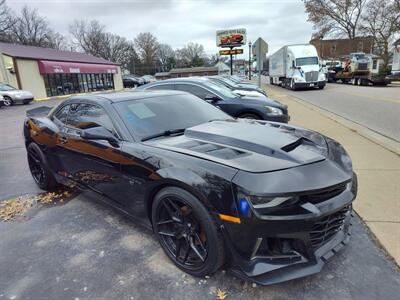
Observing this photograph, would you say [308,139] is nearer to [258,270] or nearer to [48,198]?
[258,270]

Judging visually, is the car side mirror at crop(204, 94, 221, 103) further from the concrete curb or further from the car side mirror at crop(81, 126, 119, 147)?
the car side mirror at crop(81, 126, 119, 147)

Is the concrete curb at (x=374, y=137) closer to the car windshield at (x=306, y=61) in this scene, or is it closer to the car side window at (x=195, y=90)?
the car side window at (x=195, y=90)

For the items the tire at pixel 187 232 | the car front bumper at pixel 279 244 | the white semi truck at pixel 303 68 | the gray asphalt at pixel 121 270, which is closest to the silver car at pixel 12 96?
the gray asphalt at pixel 121 270

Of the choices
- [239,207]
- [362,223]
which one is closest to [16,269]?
[239,207]

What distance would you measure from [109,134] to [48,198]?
83.2 inches

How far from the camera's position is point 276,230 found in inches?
76.5

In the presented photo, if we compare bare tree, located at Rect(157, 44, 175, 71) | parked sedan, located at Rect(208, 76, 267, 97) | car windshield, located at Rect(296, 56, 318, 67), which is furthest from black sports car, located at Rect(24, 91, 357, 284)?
bare tree, located at Rect(157, 44, 175, 71)

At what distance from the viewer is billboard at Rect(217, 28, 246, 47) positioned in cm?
3762

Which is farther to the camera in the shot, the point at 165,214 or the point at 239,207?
the point at 165,214

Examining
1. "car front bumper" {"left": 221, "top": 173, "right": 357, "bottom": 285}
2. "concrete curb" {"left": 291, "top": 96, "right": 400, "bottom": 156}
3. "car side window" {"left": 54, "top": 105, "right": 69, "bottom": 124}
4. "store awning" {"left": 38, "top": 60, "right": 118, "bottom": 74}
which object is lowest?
"concrete curb" {"left": 291, "top": 96, "right": 400, "bottom": 156}

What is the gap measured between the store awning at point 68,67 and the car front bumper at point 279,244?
1210 inches

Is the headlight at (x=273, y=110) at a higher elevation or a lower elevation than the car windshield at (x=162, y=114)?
lower

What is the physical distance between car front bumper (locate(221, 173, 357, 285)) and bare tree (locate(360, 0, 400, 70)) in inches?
1890

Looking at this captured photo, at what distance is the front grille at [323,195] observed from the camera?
78.7 inches
